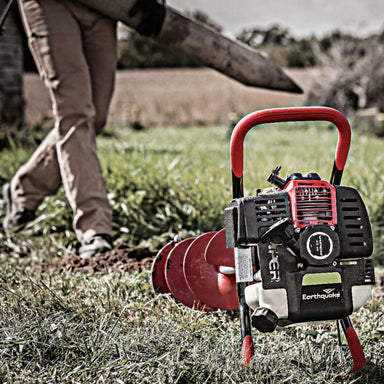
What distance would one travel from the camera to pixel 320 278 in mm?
1910

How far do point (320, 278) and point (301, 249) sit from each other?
0.37 feet

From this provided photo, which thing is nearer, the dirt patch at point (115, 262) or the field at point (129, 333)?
the field at point (129, 333)

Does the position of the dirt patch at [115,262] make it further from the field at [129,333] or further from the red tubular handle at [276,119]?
the red tubular handle at [276,119]

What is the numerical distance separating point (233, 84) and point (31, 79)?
7.95 meters

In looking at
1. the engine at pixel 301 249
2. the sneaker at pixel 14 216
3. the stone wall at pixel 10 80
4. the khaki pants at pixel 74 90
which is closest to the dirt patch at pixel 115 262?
the khaki pants at pixel 74 90

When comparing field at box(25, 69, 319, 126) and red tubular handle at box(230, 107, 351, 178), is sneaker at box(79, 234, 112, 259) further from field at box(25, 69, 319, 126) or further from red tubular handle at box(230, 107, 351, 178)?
field at box(25, 69, 319, 126)

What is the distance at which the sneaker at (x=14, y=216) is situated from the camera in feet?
13.2

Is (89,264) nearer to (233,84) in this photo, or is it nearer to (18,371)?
(18,371)

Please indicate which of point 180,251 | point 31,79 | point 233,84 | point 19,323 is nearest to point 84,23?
point 180,251

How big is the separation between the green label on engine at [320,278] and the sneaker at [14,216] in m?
2.56

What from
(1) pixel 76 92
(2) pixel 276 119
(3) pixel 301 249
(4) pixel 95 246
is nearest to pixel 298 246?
(3) pixel 301 249

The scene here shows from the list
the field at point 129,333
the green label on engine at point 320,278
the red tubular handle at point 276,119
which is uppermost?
the red tubular handle at point 276,119

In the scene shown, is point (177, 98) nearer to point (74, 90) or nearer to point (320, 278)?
point (74, 90)

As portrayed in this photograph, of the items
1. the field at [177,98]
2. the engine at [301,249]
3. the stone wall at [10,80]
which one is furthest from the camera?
the field at [177,98]
